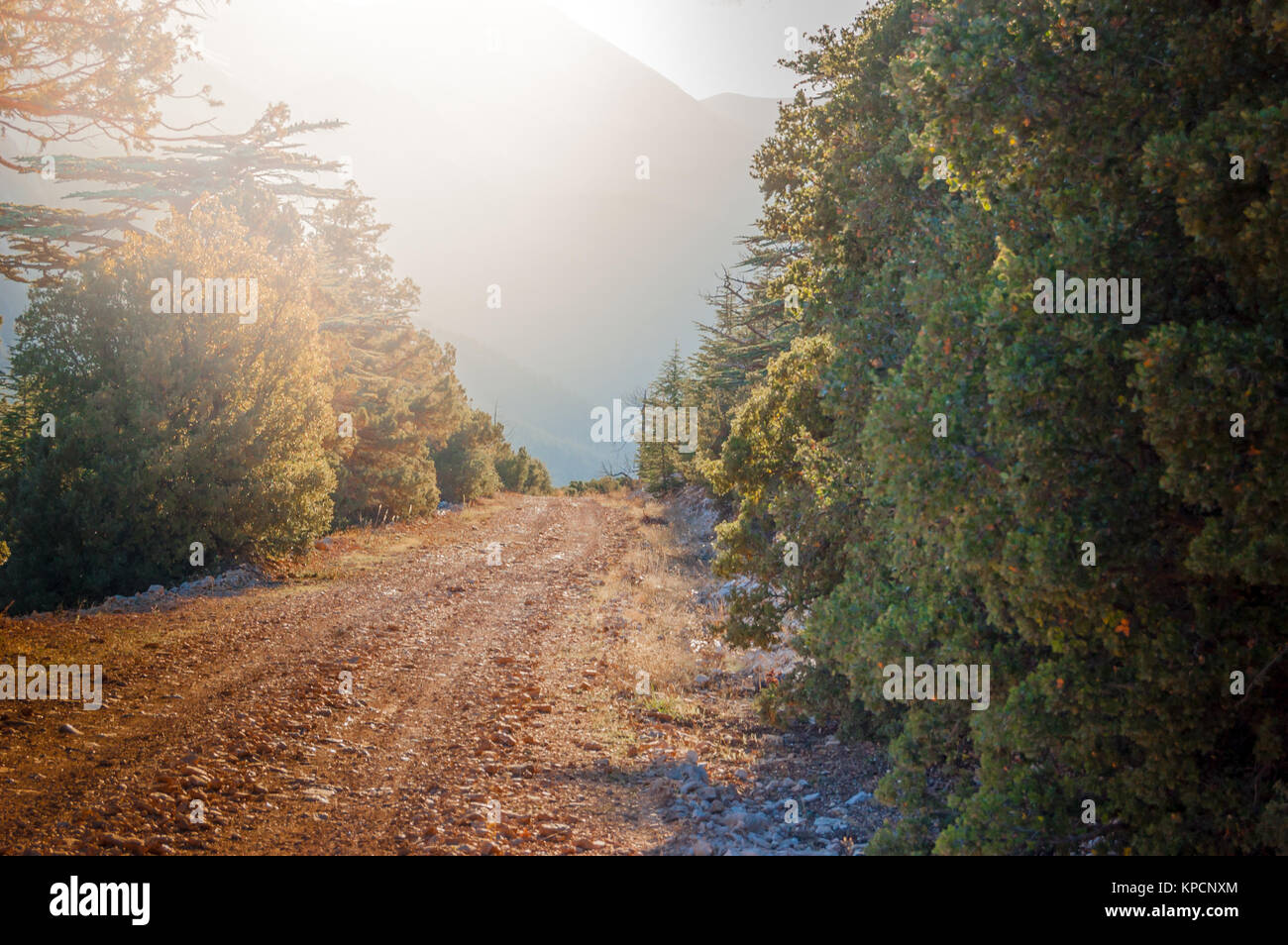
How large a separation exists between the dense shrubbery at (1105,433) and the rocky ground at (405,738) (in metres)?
2.42

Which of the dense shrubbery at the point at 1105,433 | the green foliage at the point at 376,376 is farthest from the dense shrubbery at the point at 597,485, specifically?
the dense shrubbery at the point at 1105,433

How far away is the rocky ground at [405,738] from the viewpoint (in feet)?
20.4

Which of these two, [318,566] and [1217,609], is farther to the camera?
[318,566]

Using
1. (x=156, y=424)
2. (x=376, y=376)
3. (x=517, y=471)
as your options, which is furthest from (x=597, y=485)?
(x=156, y=424)

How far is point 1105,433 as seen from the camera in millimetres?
4605

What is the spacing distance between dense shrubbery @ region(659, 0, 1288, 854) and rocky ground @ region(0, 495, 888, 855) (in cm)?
242

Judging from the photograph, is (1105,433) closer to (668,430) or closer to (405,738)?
(405,738)

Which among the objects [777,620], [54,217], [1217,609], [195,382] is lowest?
[777,620]

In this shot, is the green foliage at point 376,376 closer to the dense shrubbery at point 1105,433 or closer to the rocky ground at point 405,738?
the rocky ground at point 405,738

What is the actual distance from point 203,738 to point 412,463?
82.0 ft

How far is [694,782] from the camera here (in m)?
7.97

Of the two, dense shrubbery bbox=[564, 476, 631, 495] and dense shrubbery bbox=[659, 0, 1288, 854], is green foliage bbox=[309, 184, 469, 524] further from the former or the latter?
dense shrubbery bbox=[564, 476, 631, 495]
